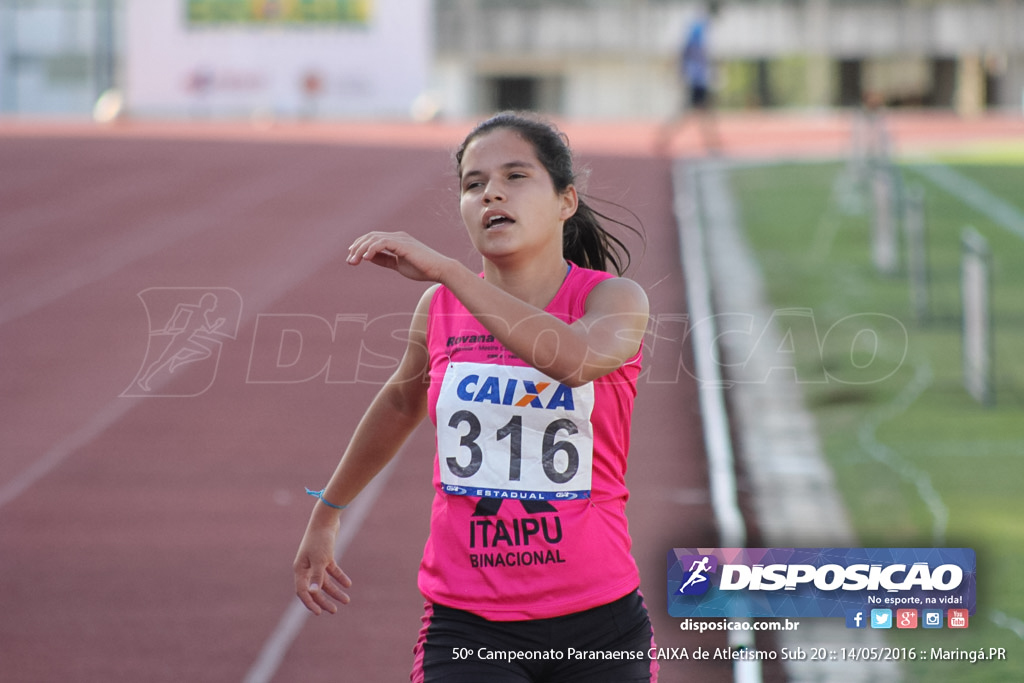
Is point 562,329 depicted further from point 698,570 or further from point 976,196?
point 976,196

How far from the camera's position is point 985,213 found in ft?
48.8

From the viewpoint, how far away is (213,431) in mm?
7930

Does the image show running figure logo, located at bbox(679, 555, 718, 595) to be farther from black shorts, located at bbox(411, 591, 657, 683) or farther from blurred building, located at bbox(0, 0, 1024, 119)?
blurred building, located at bbox(0, 0, 1024, 119)

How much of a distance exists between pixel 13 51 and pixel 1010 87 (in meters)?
30.0

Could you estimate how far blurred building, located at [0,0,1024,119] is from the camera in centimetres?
4047

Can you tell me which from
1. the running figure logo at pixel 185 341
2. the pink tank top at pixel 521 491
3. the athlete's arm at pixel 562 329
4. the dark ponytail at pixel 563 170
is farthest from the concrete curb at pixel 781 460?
the running figure logo at pixel 185 341

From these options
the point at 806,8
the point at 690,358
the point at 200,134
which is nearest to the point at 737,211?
the point at 690,358

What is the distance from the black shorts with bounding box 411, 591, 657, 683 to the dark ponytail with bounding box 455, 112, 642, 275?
72cm

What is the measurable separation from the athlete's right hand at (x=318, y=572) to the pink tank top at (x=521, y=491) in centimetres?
34

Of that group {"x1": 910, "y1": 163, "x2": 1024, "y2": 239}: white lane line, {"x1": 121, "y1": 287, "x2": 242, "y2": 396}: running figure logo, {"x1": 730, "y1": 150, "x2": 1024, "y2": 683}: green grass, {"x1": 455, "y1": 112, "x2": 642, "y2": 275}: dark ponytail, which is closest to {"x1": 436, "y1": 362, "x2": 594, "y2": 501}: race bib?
{"x1": 455, "y1": 112, "x2": 642, "y2": 275}: dark ponytail

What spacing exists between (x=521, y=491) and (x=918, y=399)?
642cm

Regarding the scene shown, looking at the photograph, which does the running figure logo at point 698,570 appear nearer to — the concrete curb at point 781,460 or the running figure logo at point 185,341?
the concrete curb at point 781,460

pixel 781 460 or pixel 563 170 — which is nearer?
pixel 563 170

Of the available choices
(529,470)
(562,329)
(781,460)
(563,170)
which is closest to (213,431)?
(781,460)
